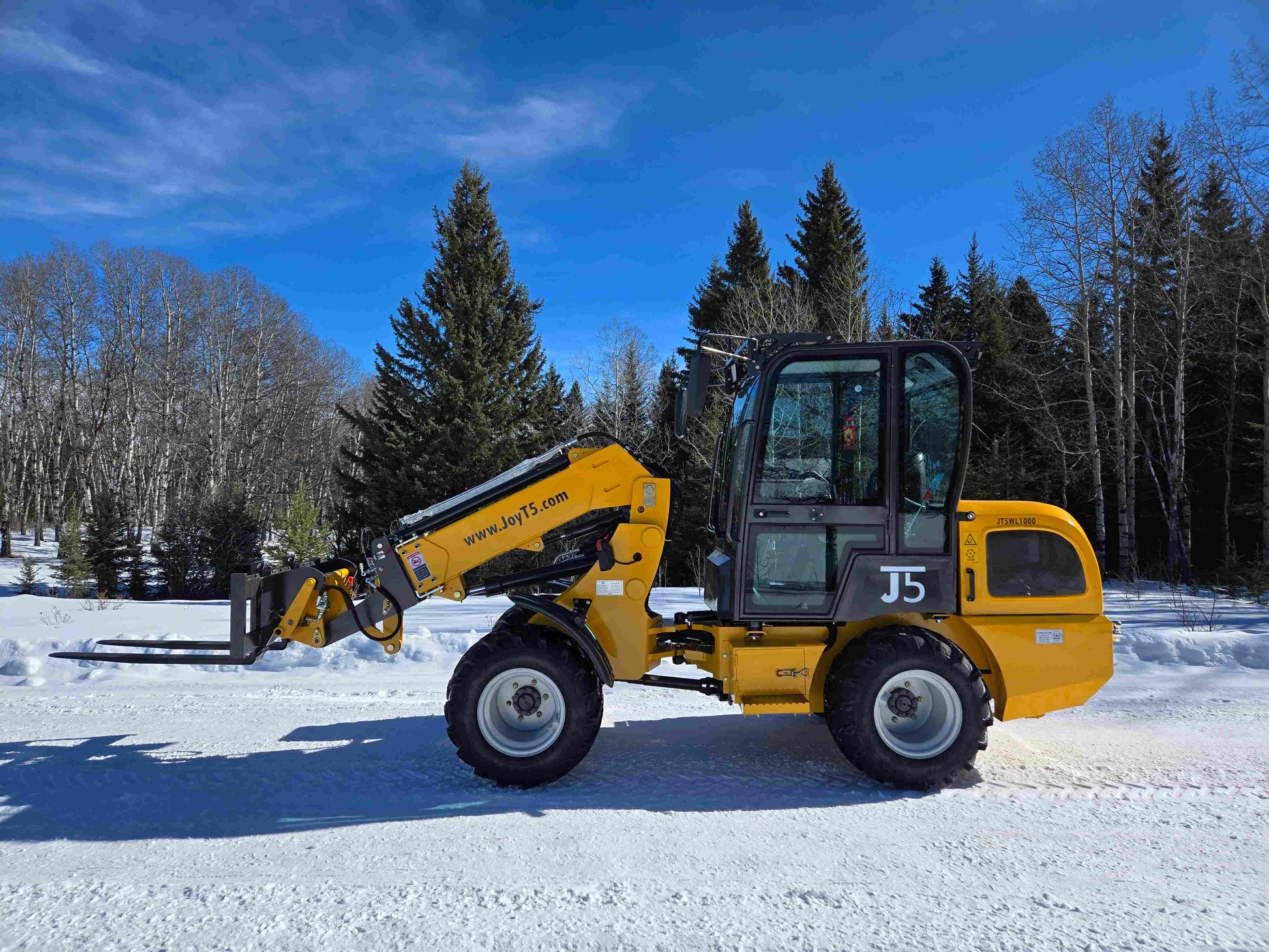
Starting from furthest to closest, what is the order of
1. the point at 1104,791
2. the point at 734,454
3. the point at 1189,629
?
the point at 1189,629 → the point at 734,454 → the point at 1104,791

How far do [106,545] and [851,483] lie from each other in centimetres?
1937

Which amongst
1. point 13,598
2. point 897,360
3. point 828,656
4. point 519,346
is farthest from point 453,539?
point 519,346

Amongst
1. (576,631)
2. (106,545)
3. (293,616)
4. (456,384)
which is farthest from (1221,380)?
(106,545)

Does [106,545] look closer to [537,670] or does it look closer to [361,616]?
[361,616]

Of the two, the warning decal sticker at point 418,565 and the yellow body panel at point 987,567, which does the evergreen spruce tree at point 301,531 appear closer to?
the warning decal sticker at point 418,565

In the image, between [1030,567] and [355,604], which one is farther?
[355,604]

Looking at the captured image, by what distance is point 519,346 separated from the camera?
23297mm

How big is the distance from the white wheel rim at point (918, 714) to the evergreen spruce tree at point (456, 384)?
17880mm

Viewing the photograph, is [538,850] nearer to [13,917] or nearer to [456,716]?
[456,716]

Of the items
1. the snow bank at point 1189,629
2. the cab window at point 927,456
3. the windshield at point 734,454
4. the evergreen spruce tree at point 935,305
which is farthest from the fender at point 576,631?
the evergreen spruce tree at point 935,305

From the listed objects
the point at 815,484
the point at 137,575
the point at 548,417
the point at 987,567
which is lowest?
the point at 137,575

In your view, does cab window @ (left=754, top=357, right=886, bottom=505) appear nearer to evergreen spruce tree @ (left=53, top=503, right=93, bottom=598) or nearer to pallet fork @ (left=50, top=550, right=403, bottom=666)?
→ pallet fork @ (left=50, top=550, right=403, bottom=666)

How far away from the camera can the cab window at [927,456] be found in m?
4.34

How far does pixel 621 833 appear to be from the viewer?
140 inches
